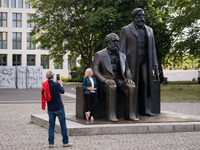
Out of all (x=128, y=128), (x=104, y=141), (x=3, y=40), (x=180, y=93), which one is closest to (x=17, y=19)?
(x=3, y=40)

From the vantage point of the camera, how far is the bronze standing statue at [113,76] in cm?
1152

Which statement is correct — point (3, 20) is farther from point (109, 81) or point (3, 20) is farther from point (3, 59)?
point (109, 81)

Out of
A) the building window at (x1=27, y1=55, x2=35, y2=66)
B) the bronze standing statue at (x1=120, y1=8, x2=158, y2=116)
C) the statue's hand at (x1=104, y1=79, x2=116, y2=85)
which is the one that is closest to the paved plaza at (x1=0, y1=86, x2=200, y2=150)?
the statue's hand at (x1=104, y1=79, x2=116, y2=85)

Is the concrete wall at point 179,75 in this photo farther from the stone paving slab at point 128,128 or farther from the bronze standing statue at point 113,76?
the stone paving slab at point 128,128

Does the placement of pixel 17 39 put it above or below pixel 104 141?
above

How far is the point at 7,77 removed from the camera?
39562mm

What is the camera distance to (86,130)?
10.4m

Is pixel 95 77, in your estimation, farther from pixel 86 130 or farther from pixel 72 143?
pixel 72 143

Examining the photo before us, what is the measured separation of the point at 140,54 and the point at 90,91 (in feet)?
7.79

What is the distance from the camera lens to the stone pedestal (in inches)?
1537

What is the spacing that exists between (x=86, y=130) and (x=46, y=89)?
7.07ft

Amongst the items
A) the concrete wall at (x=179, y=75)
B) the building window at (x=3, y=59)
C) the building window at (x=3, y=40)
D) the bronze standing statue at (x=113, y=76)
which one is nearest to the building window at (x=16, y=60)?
the building window at (x=3, y=59)

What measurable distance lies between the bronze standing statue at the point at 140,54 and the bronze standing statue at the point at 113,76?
31.4 inches

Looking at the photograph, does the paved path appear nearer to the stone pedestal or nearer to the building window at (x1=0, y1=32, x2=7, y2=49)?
the stone pedestal
